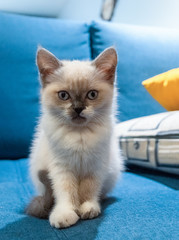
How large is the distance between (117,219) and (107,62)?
1.68ft

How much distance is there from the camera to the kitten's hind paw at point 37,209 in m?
0.85

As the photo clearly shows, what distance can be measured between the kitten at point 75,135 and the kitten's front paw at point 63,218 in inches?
0.8

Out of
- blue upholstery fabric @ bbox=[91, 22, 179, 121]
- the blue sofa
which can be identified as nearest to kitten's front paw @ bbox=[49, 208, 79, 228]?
the blue sofa

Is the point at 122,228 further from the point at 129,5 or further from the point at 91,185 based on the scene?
the point at 129,5

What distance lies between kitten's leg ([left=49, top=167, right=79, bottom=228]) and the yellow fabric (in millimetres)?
703

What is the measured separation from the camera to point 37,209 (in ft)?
2.79

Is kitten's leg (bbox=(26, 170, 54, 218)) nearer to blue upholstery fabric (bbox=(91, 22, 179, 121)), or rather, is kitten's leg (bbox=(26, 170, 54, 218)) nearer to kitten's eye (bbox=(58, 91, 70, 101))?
kitten's eye (bbox=(58, 91, 70, 101))

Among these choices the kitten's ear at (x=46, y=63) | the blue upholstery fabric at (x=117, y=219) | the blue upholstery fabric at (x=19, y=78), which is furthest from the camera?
the blue upholstery fabric at (x=19, y=78)

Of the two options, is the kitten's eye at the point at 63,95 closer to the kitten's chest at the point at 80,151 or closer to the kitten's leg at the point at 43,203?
the kitten's chest at the point at 80,151

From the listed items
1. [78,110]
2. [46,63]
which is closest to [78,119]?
[78,110]

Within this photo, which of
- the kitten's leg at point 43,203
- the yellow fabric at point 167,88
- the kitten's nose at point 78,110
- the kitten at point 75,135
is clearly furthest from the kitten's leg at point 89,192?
the yellow fabric at point 167,88

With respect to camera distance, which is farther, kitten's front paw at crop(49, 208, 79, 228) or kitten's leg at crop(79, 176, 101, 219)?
kitten's leg at crop(79, 176, 101, 219)

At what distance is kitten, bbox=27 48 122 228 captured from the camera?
0.87 metres

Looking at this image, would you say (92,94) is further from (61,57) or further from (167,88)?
(61,57)
